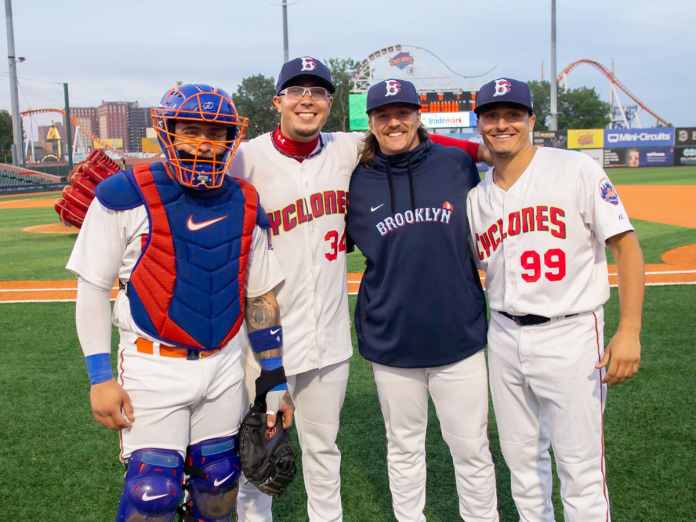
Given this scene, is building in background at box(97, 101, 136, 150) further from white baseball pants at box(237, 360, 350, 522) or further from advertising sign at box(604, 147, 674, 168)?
white baseball pants at box(237, 360, 350, 522)

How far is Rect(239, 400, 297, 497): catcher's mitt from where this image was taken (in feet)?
9.00

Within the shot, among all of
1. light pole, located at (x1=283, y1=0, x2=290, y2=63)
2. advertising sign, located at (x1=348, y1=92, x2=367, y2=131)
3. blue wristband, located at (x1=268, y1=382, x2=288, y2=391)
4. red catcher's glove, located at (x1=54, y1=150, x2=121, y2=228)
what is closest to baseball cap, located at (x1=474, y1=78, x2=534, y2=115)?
blue wristband, located at (x1=268, y1=382, x2=288, y2=391)

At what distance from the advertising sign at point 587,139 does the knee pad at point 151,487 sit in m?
47.2

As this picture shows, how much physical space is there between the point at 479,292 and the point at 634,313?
0.71 meters

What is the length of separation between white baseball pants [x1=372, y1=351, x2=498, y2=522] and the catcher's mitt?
634 millimetres

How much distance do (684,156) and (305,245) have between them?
46659 millimetres

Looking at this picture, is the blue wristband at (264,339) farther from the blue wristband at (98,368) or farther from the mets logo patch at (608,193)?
the mets logo patch at (608,193)

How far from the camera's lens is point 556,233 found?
115 inches

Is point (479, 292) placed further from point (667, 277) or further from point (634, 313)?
point (667, 277)

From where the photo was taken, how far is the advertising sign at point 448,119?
39562 millimetres

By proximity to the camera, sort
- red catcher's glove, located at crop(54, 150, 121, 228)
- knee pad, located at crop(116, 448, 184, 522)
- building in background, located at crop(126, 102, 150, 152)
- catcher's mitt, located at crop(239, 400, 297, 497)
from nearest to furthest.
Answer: knee pad, located at crop(116, 448, 184, 522)
catcher's mitt, located at crop(239, 400, 297, 497)
red catcher's glove, located at crop(54, 150, 121, 228)
building in background, located at crop(126, 102, 150, 152)

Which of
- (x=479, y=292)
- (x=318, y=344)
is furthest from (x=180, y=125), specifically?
(x=479, y=292)

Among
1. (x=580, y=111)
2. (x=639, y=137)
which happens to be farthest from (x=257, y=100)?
(x=639, y=137)

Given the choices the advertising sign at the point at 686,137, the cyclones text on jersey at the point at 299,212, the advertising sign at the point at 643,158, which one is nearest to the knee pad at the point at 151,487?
the cyclones text on jersey at the point at 299,212
